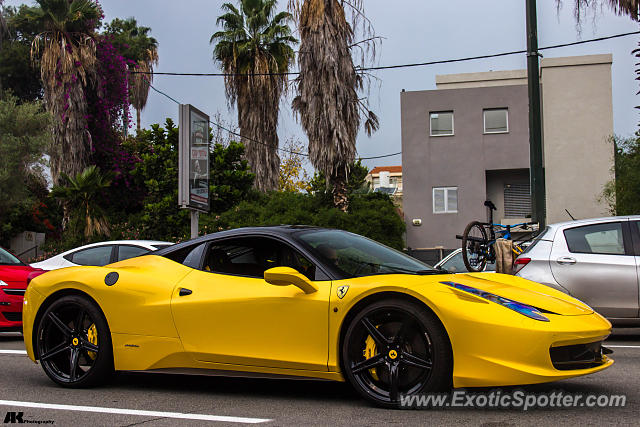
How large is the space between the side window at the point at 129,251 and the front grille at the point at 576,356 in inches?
287

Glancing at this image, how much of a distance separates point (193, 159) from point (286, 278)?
1032 cm

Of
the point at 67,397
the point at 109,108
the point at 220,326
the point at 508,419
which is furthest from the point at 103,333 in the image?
the point at 109,108

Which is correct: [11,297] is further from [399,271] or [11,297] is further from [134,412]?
[399,271]

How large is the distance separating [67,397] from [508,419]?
3.24m

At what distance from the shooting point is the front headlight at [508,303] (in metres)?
4.57

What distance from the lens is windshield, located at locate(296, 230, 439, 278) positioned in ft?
17.1

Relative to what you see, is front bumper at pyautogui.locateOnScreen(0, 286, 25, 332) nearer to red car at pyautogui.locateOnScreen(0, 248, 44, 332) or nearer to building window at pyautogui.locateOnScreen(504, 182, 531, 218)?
red car at pyautogui.locateOnScreen(0, 248, 44, 332)

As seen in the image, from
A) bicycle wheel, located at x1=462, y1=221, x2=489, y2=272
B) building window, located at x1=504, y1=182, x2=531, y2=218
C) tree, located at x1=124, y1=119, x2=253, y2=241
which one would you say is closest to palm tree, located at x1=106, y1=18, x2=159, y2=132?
tree, located at x1=124, y1=119, x2=253, y2=241

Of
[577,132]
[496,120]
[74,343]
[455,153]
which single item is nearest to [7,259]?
[74,343]

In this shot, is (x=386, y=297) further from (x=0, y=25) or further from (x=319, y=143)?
(x=0, y=25)

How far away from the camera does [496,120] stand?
28266 mm

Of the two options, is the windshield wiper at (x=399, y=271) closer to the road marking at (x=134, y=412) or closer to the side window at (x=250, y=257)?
the side window at (x=250, y=257)

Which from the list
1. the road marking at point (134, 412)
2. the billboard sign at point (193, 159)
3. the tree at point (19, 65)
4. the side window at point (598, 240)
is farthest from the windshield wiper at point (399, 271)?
the tree at point (19, 65)

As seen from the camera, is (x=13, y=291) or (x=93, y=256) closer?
(x=13, y=291)
